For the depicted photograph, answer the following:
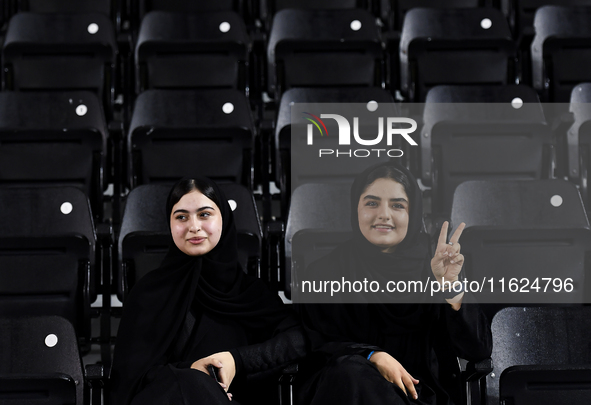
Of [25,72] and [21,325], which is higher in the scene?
[25,72]

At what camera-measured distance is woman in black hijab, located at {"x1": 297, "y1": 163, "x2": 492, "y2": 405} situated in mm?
857

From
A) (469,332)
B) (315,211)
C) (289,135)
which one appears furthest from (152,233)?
(469,332)

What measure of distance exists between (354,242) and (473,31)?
87cm

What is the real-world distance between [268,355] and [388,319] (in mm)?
173

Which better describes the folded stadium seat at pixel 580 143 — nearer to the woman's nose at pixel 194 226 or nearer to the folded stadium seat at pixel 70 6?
the woman's nose at pixel 194 226

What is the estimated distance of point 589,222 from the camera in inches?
50.1

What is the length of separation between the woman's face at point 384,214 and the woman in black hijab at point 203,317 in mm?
169

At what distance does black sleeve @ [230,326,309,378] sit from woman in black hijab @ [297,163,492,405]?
3 centimetres

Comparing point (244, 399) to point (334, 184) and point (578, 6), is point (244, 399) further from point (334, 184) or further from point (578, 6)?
point (578, 6)

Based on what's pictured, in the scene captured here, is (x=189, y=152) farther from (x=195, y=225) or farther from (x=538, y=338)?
(x=538, y=338)

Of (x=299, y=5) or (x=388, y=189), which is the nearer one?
(x=388, y=189)

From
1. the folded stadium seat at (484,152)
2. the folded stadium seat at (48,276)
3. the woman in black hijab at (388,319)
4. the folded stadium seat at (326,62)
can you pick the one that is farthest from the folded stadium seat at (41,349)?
the folded stadium seat at (326,62)

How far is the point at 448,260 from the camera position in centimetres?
89

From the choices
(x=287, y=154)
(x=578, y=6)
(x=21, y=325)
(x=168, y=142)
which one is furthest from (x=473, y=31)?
(x=21, y=325)
